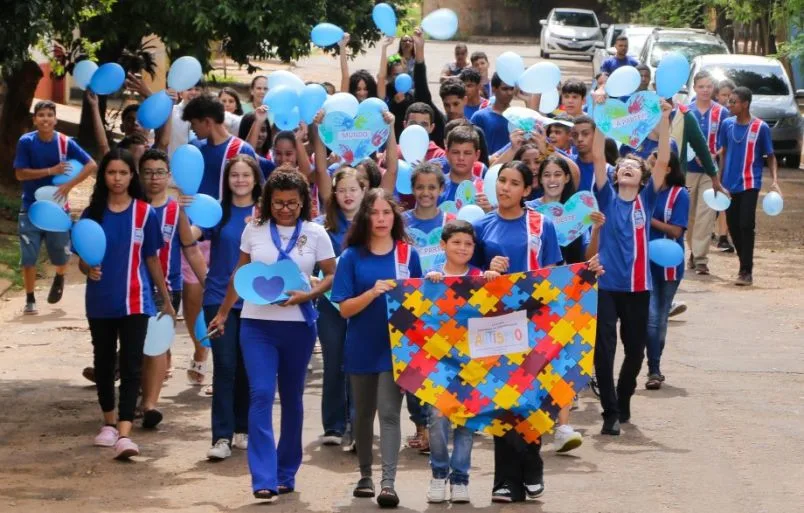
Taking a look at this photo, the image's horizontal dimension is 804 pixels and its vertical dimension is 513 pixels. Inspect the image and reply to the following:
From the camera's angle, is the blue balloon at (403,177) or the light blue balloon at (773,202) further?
the light blue balloon at (773,202)

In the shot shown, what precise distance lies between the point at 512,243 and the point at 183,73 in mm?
3457

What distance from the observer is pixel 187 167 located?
29.9 feet

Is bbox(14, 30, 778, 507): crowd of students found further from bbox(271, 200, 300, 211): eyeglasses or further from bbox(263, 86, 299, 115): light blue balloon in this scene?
bbox(263, 86, 299, 115): light blue balloon

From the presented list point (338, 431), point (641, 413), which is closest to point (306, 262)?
point (338, 431)

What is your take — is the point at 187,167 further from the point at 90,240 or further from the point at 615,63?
the point at 615,63

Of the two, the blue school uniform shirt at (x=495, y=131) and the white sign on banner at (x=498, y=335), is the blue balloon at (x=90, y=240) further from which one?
the blue school uniform shirt at (x=495, y=131)

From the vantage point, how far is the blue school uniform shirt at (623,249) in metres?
9.48

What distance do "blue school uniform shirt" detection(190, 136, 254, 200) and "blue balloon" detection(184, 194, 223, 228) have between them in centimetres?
93

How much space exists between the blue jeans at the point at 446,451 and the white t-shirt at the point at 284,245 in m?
0.88

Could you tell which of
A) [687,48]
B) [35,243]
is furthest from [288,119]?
[687,48]

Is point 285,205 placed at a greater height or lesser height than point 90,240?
greater

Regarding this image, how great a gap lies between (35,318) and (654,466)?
627 centimetres

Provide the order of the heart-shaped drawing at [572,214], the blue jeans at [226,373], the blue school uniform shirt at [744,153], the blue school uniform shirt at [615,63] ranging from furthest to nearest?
the blue school uniform shirt at [615,63], the blue school uniform shirt at [744,153], the heart-shaped drawing at [572,214], the blue jeans at [226,373]

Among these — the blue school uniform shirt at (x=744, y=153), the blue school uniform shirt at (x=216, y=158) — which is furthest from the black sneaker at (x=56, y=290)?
the blue school uniform shirt at (x=744, y=153)
